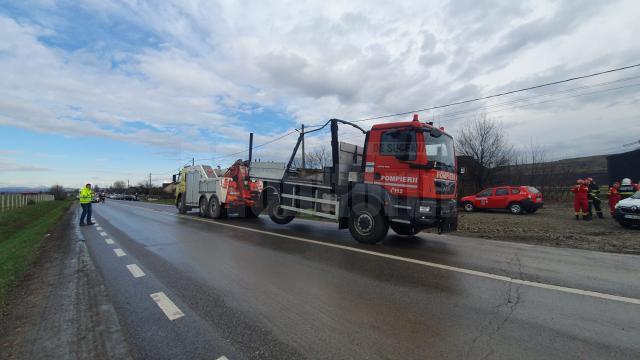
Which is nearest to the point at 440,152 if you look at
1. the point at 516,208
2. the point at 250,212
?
the point at 250,212

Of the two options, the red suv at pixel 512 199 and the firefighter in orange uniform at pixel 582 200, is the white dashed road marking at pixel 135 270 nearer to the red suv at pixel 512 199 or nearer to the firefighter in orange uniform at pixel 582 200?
the firefighter in orange uniform at pixel 582 200

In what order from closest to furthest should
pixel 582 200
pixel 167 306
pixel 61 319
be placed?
pixel 61 319, pixel 167 306, pixel 582 200

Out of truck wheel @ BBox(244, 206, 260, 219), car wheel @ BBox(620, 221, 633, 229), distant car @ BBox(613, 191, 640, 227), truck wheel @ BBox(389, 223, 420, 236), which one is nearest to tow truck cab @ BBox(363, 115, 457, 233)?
truck wheel @ BBox(389, 223, 420, 236)

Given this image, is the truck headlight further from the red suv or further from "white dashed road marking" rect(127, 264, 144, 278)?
the red suv

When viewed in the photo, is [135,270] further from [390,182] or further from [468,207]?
[468,207]

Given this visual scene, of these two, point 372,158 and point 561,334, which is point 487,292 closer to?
point 561,334

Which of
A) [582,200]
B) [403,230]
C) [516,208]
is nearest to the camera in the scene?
[403,230]

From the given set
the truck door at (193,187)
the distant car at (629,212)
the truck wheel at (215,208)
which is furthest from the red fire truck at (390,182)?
the truck door at (193,187)

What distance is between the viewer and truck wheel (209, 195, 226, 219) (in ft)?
47.2

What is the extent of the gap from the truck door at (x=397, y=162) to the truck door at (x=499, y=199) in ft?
44.5

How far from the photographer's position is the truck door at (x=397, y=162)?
24.5 ft

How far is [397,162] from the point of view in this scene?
25.2ft

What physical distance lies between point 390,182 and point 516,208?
13.5 meters

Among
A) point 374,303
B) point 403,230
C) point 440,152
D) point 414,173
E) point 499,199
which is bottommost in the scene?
point 374,303
